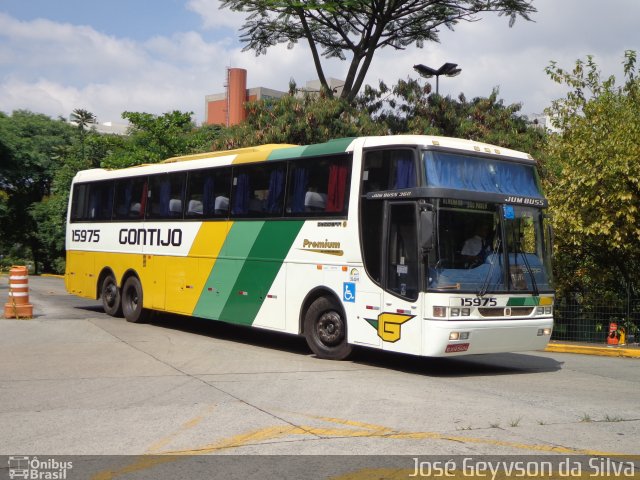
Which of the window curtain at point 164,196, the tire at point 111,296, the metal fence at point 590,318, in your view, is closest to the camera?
the window curtain at point 164,196

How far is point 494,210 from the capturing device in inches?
464

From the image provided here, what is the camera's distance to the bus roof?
11.8 m

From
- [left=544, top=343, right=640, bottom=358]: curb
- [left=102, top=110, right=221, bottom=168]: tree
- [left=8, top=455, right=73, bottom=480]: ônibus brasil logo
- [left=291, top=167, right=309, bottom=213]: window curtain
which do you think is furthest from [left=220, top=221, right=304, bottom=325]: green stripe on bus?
[left=102, top=110, right=221, bottom=168]: tree

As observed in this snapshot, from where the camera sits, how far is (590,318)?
17859 millimetres

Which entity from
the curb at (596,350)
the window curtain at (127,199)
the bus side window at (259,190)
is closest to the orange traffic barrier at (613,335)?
the curb at (596,350)

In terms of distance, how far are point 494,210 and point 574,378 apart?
288 cm

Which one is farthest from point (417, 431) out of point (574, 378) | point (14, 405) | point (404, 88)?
point (404, 88)

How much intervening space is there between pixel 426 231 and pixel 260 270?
4.46 metres

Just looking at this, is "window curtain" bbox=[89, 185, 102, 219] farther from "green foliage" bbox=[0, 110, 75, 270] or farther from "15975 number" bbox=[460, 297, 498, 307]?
"green foliage" bbox=[0, 110, 75, 270]

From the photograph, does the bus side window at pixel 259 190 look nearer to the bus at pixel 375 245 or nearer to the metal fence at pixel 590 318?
the bus at pixel 375 245

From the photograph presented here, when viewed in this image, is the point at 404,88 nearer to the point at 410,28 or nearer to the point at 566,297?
the point at 410,28

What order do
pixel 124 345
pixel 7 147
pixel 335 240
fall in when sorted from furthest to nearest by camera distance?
pixel 7 147 → pixel 124 345 → pixel 335 240

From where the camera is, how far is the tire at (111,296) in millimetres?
19016

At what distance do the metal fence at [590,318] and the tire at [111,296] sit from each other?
1045 centimetres
